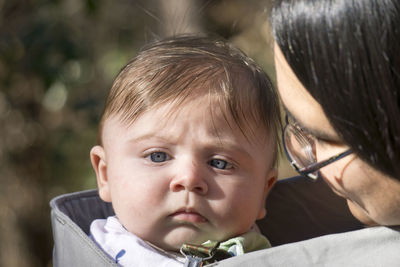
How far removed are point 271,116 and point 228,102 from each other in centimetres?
22

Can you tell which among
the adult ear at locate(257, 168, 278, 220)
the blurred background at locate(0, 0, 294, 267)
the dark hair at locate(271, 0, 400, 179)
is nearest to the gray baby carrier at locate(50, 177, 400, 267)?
the adult ear at locate(257, 168, 278, 220)

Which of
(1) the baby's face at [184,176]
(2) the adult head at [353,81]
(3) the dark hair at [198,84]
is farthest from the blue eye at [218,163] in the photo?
(2) the adult head at [353,81]

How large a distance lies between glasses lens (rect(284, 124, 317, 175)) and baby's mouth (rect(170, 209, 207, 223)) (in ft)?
1.10

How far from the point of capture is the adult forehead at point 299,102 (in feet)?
4.56

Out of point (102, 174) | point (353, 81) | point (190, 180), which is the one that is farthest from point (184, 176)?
point (353, 81)

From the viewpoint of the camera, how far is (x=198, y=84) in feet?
6.30

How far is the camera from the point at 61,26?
367cm

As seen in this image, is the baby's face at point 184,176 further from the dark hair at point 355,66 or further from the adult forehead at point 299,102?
the dark hair at point 355,66

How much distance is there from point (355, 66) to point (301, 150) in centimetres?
51

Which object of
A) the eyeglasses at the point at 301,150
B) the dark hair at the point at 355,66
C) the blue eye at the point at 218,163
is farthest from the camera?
the blue eye at the point at 218,163

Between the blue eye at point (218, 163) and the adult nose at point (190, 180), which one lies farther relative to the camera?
the blue eye at point (218, 163)

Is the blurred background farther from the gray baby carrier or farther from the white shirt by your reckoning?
the white shirt

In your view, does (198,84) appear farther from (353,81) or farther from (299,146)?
(353,81)

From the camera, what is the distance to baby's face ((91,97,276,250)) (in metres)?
1.83
